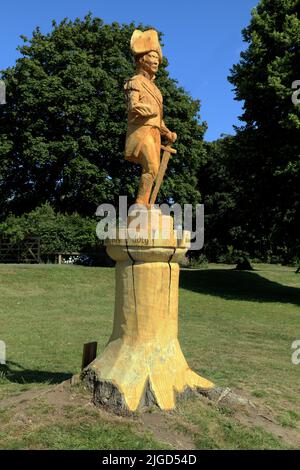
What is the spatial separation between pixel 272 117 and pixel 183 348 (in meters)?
12.3

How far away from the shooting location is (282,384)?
7902 millimetres

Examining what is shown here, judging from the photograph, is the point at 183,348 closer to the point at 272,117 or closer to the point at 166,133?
the point at 166,133

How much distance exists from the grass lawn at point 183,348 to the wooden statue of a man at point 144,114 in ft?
9.03

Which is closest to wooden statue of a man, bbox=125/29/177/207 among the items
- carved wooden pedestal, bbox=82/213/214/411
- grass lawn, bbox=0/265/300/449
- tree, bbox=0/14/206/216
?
carved wooden pedestal, bbox=82/213/214/411

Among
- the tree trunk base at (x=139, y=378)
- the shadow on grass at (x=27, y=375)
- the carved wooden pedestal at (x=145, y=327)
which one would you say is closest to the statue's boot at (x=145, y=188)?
the carved wooden pedestal at (x=145, y=327)

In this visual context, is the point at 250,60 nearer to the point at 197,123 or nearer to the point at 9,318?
the point at 197,123

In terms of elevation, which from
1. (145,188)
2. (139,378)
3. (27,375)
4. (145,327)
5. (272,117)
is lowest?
(27,375)

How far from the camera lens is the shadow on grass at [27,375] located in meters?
7.39

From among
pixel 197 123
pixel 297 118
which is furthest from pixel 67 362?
pixel 197 123

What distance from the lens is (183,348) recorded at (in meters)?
10.6

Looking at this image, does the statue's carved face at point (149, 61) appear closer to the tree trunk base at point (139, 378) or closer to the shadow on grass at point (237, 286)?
the tree trunk base at point (139, 378)

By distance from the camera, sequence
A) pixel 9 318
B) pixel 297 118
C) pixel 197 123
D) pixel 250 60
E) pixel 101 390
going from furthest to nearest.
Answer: pixel 197 123
pixel 250 60
pixel 297 118
pixel 9 318
pixel 101 390

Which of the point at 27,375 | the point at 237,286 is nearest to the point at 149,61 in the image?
the point at 27,375
